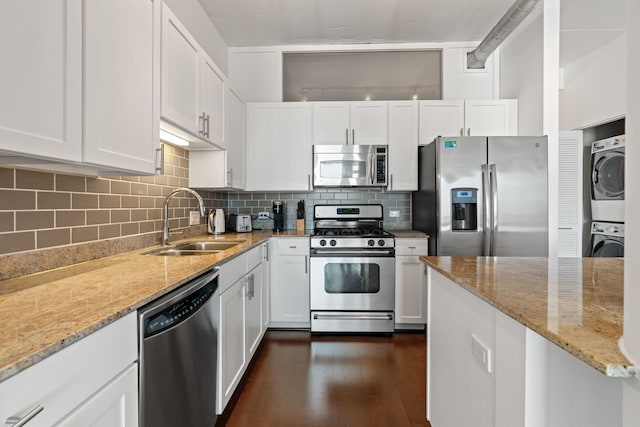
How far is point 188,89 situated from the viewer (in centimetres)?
205

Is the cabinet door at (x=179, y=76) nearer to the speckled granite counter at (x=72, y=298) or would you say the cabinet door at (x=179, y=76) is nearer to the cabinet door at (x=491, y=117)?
the speckled granite counter at (x=72, y=298)

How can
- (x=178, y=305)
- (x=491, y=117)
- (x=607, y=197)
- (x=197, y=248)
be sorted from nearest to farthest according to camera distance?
1. (x=178, y=305)
2. (x=197, y=248)
3. (x=491, y=117)
4. (x=607, y=197)

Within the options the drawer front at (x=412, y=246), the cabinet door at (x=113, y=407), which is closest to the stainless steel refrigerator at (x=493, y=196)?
the drawer front at (x=412, y=246)

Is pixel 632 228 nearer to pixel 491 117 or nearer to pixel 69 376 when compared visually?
pixel 69 376

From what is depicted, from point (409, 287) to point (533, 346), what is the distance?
229cm

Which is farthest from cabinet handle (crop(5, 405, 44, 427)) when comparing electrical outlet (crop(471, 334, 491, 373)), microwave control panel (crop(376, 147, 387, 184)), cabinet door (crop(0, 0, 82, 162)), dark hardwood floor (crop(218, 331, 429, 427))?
microwave control panel (crop(376, 147, 387, 184))

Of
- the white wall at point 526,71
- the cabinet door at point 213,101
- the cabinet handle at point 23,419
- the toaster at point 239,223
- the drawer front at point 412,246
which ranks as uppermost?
the white wall at point 526,71

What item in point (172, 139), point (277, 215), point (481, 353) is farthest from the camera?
point (277, 215)

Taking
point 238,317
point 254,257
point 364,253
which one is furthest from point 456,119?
point 238,317

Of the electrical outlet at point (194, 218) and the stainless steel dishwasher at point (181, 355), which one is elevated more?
the electrical outlet at point (194, 218)

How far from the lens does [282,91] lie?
12.0ft

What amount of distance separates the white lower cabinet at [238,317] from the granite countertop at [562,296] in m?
1.09

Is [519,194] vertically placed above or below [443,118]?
below

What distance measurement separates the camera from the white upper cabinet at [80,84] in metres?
0.93
